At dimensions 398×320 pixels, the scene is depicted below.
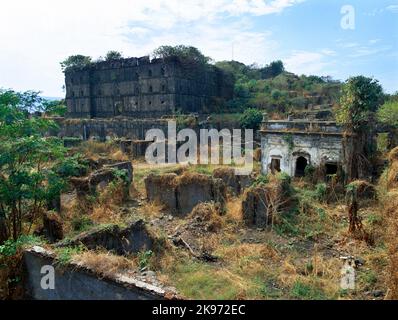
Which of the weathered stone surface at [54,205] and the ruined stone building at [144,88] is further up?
the ruined stone building at [144,88]

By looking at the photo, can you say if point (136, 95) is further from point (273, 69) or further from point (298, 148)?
point (273, 69)

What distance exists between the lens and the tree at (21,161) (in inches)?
389

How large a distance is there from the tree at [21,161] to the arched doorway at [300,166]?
40.4 feet

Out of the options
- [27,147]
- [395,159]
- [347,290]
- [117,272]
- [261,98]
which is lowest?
[347,290]

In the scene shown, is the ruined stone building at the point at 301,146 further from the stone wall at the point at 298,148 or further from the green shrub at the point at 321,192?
the green shrub at the point at 321,192

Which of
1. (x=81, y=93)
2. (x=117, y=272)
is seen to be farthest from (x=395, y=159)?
(x=81, y=93)

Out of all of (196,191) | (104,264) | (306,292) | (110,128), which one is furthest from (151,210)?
(110,128)

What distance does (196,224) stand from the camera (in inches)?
549

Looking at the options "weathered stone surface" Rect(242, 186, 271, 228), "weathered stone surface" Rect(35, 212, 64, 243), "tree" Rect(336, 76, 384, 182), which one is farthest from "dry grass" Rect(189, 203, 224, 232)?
A: "tree" Rect(336, 76, 384, 182)

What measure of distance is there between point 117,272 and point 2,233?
17.1 feet

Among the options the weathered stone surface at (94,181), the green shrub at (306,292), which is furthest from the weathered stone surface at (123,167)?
the green shrub at (306,292)

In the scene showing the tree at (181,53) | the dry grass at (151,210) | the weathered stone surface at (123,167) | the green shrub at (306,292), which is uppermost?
the tree at (181,53)

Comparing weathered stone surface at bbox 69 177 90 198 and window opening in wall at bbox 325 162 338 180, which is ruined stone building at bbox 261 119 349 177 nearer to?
window opening in wall at bbox 325 162 338 180
